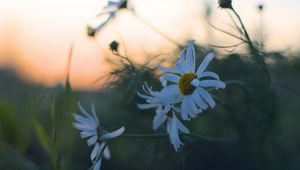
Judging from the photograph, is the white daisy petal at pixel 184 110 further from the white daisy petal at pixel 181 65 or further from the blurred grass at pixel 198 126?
the blurred grass at pixel 198 126

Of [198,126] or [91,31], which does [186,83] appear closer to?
[91,31]

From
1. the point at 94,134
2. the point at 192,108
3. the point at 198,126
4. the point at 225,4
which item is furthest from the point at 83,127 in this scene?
the point at 198,126

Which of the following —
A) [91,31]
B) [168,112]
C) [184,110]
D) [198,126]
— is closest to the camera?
[184,110]

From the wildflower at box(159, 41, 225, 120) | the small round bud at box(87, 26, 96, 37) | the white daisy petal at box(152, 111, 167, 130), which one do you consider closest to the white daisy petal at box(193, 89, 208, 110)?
the wildflower at box(159, 41, 225, 120)

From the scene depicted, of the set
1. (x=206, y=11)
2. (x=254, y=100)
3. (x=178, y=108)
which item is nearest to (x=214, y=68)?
(x=254, y=100)

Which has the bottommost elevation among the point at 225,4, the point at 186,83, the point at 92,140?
the point at 92,140

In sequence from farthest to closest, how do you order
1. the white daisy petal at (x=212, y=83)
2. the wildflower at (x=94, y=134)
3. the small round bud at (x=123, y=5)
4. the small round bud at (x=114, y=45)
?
the small round bud at (x=123, y=5)
the small round bud at (x=114, y=45)
the wildflower at (x=94, y=134)
the white daisy petal at (x=212, y=83)

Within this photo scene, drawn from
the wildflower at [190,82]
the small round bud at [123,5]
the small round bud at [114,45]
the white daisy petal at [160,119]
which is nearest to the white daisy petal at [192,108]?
the wildflower at [190,82]

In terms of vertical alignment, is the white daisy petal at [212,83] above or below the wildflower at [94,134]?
above
